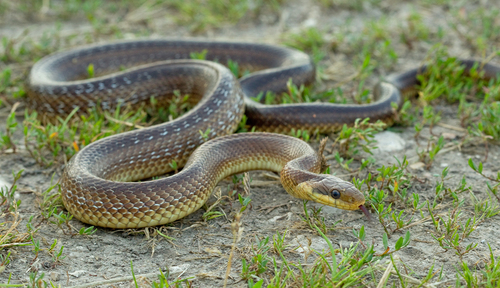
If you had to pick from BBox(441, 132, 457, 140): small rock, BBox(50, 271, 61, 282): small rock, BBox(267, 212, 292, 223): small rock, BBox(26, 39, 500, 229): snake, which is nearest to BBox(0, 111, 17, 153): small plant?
BBox(26, 39, 500, 229): snake

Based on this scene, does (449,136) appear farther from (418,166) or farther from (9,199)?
(9,199)

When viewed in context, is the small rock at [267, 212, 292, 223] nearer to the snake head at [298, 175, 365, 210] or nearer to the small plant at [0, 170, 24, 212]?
the snake head at [298, 175, 365, 210]

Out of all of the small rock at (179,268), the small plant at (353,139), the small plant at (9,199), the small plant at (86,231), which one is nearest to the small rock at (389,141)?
the small plant at (353,139)

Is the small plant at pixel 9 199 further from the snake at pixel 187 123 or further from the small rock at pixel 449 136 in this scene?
the small rock at pixel 449 136

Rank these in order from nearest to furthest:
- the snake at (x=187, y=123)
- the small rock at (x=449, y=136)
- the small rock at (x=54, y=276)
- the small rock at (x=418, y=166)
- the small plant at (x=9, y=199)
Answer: the small rock at (x=54, y=276), the snake at (x=187, y=123), the small plant at (x=9, y=199), the small rock at (x=418, y=166), the small rock at (x=449, y=136)

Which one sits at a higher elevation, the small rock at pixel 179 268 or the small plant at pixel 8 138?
the small plant at pixel 8 138

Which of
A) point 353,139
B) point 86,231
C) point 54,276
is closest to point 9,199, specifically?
point 86,231

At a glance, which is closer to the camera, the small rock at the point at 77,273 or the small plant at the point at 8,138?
the small rock at the point at 77,273
